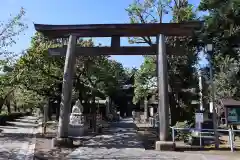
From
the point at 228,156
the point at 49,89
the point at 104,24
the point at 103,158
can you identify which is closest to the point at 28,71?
the point at 49,89

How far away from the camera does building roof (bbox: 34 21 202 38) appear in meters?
13.4

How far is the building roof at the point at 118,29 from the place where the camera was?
13.4 m

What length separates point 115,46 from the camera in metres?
14.0

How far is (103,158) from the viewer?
1009cm

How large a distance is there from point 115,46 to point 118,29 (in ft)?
2.96

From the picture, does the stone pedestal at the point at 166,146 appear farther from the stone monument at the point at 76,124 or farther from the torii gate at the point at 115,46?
the stone monument at the point at 76,124

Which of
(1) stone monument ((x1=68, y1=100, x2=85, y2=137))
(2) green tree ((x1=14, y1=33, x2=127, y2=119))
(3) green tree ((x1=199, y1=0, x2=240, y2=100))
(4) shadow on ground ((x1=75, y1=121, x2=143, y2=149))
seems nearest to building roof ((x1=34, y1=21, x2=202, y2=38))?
(3) green tree ((x1=199, y1=0, x2=240, y2=100))

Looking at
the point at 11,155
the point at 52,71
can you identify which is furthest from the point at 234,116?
the point at 11,155

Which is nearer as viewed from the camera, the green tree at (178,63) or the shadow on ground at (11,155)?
the shadow on ground at (11,155)

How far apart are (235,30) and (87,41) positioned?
507 inches

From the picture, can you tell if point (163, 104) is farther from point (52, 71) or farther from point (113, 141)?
point (52, 71)

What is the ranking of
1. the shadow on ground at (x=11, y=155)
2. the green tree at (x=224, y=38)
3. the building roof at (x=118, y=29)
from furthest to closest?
the green tree at (x=224, y=38)
the building roof at (x=118, y=29)
the shadow on ground at (x=11, y=155)

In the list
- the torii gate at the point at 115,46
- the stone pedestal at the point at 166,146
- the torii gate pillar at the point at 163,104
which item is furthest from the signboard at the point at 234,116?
the stone pedestal at the point at 166,146

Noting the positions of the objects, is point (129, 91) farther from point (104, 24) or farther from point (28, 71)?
point (104, 24)
